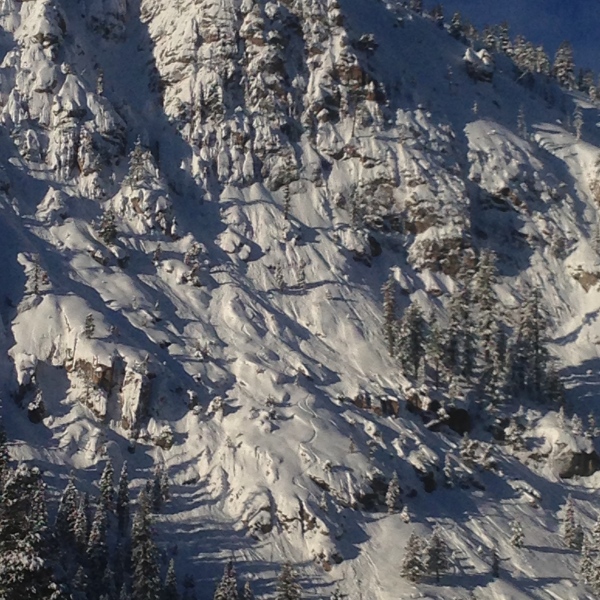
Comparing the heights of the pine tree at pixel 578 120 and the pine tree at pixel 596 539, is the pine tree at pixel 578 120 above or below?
above

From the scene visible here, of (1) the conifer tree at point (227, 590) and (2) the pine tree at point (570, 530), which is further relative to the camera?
(2) the pine tree at point (570, 530)

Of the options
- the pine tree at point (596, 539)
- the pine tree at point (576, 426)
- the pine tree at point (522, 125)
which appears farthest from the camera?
the pine tree at point (522, 125)

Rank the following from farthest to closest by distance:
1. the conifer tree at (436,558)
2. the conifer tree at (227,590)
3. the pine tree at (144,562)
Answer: the conifer tree at (436,558)
the pine tree at (144,562)
the conifer tree at (227,590)

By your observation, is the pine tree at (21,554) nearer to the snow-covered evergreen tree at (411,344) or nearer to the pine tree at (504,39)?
the snow-covered evergreen tree at (411,344)

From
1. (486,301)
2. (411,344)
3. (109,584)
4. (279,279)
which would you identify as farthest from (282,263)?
(109,584)

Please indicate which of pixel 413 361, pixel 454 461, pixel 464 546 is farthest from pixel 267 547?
pixel 413 361

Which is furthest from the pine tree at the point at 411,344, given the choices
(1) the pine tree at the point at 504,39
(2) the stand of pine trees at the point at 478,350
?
(1) the pine tree at the point at 504,39

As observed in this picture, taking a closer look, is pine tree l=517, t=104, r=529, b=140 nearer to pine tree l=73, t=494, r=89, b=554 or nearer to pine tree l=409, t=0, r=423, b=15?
pine tree l=409, t=0, r=423, b=15

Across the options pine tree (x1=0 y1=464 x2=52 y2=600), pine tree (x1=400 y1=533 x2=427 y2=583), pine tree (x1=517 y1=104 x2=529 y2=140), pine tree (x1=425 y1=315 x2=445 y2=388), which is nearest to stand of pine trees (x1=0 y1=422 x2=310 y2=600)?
pine tree (x1=0 y1=464 x2=52 y2=600)
